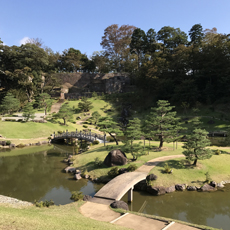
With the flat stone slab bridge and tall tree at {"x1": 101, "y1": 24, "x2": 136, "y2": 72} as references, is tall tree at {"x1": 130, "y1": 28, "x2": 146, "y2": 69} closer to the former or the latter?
tall tree at {"x1": 101, "y1": 24, "x2": 136, "y2": 72}

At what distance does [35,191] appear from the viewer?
56.4 feet

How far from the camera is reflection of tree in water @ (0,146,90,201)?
675 inches

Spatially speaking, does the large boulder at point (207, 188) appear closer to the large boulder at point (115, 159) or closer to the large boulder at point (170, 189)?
the large boulder at point (170, 189)

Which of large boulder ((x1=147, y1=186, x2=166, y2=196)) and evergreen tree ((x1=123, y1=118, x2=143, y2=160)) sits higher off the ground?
evergreen tree ((x1=123, y1=118, x2=143, y2=160))

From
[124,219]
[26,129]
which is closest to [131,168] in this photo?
[124,219]

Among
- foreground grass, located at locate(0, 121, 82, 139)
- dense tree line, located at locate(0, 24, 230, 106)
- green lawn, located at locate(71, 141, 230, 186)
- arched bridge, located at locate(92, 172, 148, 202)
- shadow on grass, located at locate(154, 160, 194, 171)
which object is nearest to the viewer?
arched bridge, located at locate(92, 172, 148, 202)

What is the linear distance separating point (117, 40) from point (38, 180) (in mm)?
63149

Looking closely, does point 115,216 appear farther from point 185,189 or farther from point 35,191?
point 35,191

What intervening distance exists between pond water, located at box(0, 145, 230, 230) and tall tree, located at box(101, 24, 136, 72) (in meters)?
56.2

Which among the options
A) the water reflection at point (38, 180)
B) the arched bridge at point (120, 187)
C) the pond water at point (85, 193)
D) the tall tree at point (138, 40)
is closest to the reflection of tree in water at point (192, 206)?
the pond water at point (85, 193)

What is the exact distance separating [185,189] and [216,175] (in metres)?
4.01

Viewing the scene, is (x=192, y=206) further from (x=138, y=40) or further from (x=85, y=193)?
(x=138, y=40)

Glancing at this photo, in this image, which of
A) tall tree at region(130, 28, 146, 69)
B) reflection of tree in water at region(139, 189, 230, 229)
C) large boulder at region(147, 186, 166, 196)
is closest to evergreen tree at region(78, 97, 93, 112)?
tall tree at region(130, 28, 146, 69)

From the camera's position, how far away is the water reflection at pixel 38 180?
647 inches
